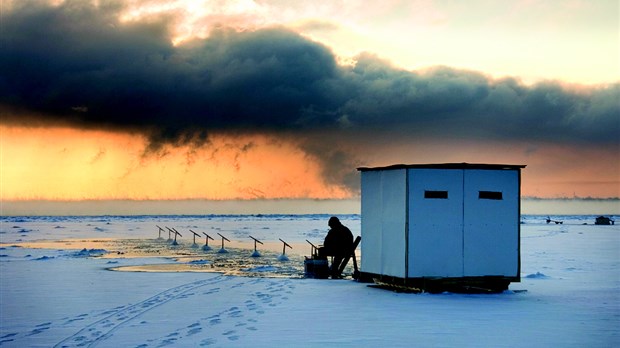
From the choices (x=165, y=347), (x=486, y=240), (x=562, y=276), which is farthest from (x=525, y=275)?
(x=165, y=347)

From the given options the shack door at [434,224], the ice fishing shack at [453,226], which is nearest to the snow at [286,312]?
the ice fishing shack at [453,226]

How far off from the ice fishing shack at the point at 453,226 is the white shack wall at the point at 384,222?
28mm

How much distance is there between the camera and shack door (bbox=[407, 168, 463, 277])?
1878 cm

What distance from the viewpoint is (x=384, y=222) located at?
20.0 m

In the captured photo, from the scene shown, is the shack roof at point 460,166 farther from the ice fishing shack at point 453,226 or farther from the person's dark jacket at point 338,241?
the person's dark jacket at point 338,241

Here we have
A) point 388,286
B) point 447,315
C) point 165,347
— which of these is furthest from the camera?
point 388,286

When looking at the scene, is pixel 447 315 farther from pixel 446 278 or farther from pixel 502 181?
pixel 502 181

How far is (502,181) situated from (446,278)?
313 cm

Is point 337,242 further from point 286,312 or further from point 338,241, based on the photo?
point 286,312

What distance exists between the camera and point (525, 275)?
25047mm

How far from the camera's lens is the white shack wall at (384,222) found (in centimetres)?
1908

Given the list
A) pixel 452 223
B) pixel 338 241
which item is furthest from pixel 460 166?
pixel 338 241

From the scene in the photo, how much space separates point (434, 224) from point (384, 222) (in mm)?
1656

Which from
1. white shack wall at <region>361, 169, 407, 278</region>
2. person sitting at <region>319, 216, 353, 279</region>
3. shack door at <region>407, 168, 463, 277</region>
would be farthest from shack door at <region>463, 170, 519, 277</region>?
person sitting at <region>319, 216, 353, 279</region>
